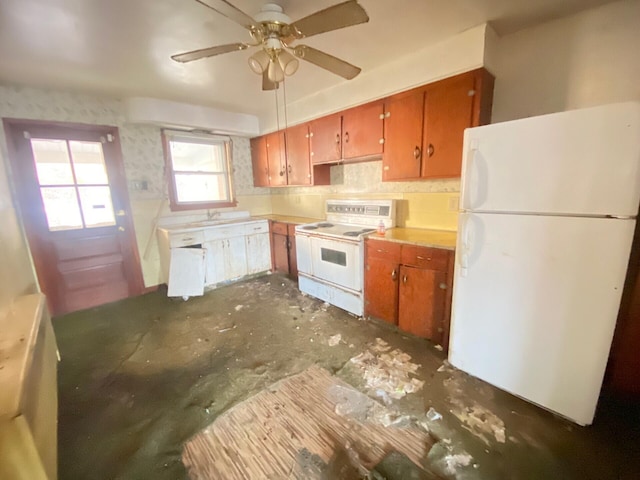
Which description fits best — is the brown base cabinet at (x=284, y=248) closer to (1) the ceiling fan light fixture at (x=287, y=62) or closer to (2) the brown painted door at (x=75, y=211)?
(2) the brown painted door at (x=75, y=211)

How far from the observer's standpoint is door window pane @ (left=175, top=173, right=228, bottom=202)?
3.85 m

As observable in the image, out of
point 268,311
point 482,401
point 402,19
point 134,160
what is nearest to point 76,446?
point 268,311

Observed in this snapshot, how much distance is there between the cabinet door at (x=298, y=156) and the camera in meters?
3.54

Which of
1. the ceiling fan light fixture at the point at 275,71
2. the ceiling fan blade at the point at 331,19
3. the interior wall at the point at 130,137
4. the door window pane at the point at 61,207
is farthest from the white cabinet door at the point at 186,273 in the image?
the ceiling fan blade at the point at 331,19

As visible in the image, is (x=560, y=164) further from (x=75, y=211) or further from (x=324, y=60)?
(x=75, y=211)

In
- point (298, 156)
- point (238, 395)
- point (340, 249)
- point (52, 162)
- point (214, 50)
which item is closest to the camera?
point (214, 50)

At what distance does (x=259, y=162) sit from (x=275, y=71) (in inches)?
106

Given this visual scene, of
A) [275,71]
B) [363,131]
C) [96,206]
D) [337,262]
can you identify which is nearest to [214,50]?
[275,71]

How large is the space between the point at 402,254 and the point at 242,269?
247cm

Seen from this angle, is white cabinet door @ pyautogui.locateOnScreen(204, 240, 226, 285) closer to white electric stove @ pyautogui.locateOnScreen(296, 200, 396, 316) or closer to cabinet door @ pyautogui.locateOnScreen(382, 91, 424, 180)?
white electric stove @ pyautogui.locateOnScreen(296, 200, 396, 316)

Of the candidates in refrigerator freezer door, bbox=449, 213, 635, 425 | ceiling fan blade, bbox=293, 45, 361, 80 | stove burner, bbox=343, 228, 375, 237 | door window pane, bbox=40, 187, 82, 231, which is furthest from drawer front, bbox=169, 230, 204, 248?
refrigerator freezer door, bbox=449, 213, 635, 425

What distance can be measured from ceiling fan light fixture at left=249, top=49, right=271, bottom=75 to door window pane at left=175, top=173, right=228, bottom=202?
8.63ft

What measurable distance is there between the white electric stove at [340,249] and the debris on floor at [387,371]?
0.58m

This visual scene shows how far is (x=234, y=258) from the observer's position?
387cm
